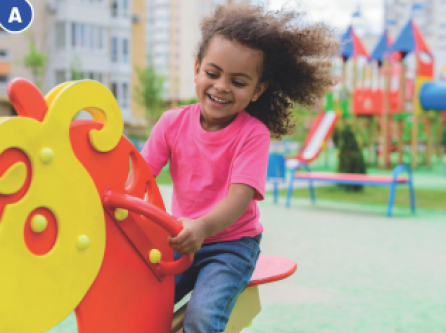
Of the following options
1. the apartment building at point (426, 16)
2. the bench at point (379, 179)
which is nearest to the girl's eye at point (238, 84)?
the bench at point (379, 179)

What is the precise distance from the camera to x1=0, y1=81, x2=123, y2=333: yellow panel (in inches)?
47.4

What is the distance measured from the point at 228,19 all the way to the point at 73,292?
104 centimetres

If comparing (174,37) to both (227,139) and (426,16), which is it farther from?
(227,139)

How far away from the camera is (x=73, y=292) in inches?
53.7

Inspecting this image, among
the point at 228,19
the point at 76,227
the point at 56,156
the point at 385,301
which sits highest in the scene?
the point at 228,19

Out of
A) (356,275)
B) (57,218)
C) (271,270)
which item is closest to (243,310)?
(271,270)

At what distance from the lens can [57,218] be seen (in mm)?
1314

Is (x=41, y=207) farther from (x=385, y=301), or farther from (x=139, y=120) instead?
(x=139, y=120)

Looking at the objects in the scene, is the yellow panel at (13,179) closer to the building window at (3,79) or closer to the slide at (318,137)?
the slide at (318,137)

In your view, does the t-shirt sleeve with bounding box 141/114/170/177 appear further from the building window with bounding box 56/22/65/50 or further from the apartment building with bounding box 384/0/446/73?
the apartment building with bounding box 384/0/446/73

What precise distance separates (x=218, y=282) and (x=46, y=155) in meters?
0.74

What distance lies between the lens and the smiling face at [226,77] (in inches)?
69.1

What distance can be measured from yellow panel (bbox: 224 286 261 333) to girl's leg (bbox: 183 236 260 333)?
13cm

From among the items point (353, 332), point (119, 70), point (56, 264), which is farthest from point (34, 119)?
point (119, 70)
